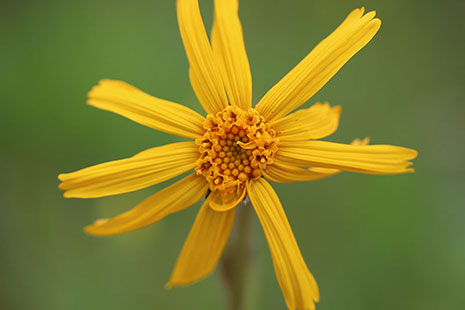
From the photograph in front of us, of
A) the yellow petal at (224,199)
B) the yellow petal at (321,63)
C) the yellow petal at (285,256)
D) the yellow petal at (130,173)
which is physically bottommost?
the yellow petal at (285,256)

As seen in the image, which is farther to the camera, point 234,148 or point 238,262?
point 238,262

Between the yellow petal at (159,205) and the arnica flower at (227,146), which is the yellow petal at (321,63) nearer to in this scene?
the arnica flower at (227,146)

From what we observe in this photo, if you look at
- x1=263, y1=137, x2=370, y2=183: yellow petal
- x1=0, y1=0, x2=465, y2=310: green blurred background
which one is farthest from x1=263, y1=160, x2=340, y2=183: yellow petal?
x1=0, y1=0, x2=465, y2=310: green blurred background

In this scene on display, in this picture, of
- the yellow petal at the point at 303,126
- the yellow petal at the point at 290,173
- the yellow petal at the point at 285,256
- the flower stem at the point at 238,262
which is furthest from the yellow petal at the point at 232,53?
the flower stem at the point at 238,262

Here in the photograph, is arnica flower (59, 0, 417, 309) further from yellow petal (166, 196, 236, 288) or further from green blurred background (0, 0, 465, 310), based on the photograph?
green blurred background (0, 0, 465, 310)

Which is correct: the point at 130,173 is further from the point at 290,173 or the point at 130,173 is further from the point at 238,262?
the point at 238,262

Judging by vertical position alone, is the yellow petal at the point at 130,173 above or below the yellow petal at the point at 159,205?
above

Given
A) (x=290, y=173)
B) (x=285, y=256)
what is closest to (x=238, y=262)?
(x=285, y=256)
